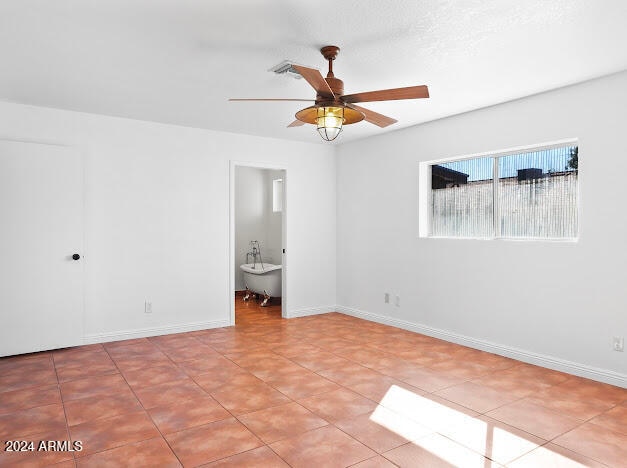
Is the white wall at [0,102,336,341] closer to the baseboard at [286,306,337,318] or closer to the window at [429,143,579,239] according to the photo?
the baseboard at [286,306,337,318]

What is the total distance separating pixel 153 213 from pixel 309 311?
8.36 feet

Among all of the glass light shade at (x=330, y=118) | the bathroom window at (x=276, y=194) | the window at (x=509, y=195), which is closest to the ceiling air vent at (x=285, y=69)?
the glass light shade at (x=330, y=118)

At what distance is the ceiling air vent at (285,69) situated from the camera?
10.2 ft

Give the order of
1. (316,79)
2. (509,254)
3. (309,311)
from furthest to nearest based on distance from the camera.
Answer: (309,311), (509,254), (316,79)

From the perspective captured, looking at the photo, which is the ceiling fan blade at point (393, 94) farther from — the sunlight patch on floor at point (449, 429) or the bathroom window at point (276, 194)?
the bathroom window at point (276, 194)

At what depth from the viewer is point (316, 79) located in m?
2.36

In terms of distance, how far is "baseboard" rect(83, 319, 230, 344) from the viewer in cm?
456

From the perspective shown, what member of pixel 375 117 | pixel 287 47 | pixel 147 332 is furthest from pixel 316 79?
pixel 147 332

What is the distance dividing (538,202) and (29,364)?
5005mm

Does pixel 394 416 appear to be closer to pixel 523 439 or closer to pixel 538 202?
pixel 523 439

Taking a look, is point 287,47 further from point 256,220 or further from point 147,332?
point 256,220

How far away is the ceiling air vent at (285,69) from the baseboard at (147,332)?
3.25m

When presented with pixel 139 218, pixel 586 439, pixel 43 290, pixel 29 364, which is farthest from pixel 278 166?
pixel 586 439

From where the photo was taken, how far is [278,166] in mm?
5809
